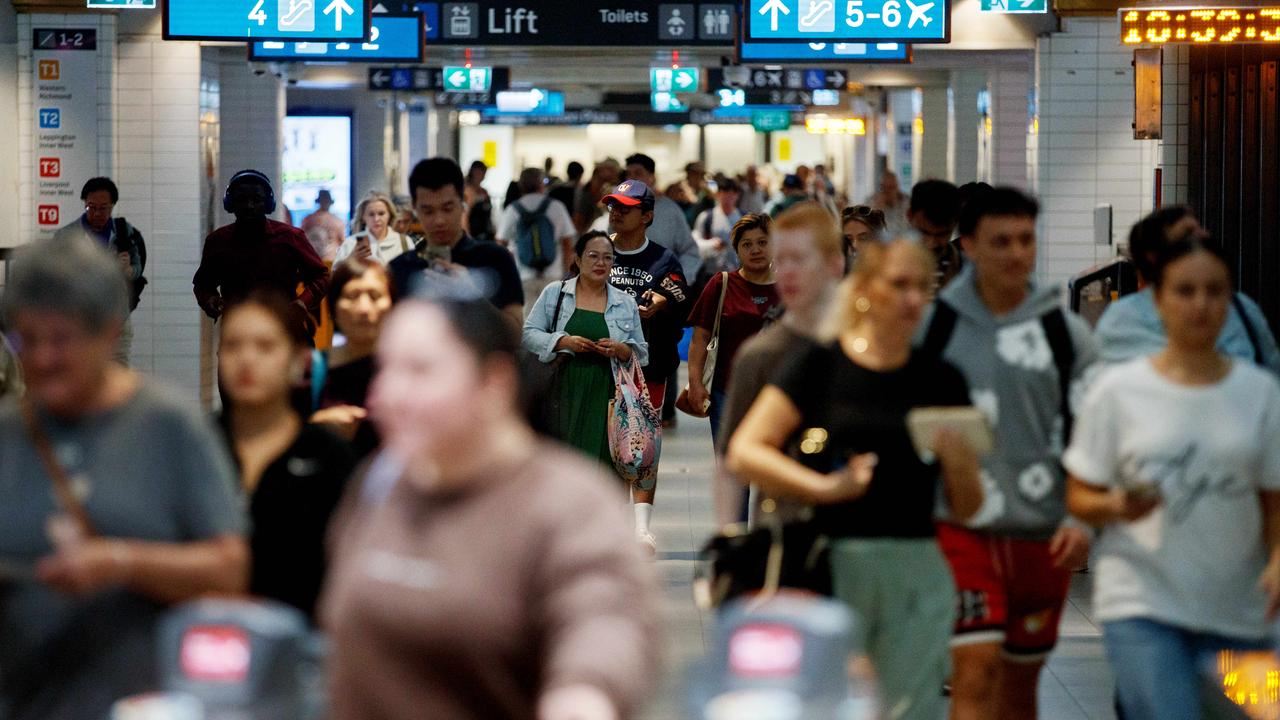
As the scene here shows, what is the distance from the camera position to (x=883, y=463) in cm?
464

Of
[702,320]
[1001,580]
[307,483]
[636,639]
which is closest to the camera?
[636,639]

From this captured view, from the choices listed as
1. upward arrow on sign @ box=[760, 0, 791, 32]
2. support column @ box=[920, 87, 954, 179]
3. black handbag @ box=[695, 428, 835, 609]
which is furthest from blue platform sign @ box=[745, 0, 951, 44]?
support column @ box=[920, 87, 954, 179]

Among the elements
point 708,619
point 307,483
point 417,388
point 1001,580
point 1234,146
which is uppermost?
point 1234,146

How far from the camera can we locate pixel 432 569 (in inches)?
117

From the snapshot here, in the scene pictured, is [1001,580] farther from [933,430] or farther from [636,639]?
[636,639]

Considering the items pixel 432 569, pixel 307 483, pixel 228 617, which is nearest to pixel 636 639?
pixel 432 569

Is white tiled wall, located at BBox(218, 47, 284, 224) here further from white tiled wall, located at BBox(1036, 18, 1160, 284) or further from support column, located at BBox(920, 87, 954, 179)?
support column, located at BBox(920, 87, 954, 179)

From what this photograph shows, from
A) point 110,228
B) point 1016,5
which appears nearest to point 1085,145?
point 1016,5

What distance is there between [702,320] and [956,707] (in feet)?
12.2

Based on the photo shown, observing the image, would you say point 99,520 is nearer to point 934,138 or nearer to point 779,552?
point 779,552

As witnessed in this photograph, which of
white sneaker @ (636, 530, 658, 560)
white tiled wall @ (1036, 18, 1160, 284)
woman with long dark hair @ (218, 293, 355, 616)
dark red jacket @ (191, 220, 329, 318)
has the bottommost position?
white sneaker @ (636, 530, 658, 560)

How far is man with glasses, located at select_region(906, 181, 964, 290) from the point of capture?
8.16 m

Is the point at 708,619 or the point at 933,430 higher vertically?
the point at 933,430

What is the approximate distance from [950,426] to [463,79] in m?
19.7
